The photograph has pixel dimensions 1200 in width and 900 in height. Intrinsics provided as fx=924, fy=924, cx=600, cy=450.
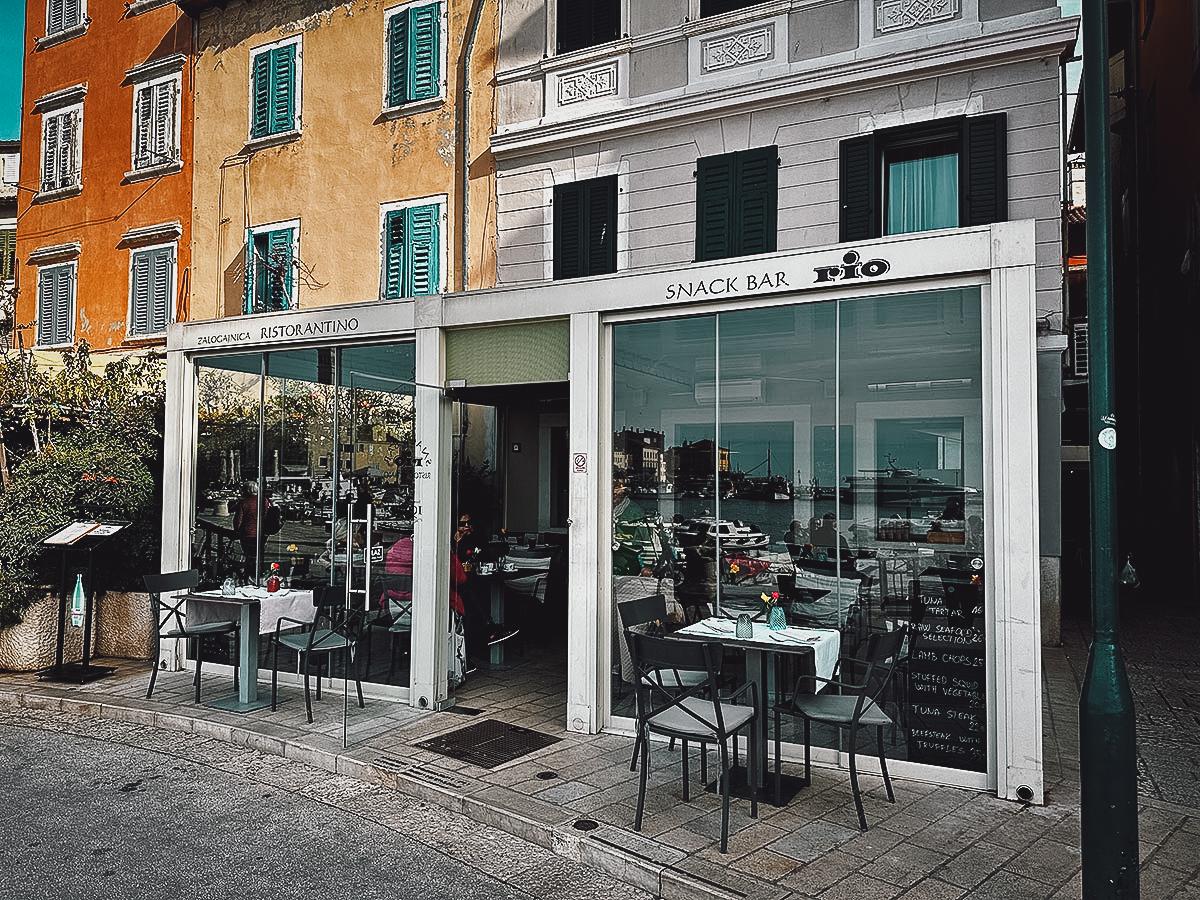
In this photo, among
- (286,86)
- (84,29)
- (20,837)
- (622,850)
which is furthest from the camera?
(84,29)

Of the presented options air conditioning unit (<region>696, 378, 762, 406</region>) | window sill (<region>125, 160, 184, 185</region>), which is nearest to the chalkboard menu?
air conditioning unit (<region>696, 378, 762, 406</region>)

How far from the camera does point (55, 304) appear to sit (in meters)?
16.5

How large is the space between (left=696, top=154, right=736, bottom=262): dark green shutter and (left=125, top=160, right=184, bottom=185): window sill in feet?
28.9

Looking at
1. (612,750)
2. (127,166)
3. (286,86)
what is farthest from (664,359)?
(127,166)

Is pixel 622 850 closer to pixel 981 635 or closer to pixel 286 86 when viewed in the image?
pixel 981 635

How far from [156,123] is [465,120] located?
20.0 ft

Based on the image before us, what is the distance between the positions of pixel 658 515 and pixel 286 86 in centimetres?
966

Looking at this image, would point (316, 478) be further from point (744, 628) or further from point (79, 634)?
point (744, 628)

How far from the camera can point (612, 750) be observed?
21.2ft

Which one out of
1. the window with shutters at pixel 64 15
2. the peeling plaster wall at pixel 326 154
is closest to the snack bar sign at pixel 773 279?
the peeling plaster wall at pixel 326 154

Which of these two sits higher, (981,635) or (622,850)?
(981,635)

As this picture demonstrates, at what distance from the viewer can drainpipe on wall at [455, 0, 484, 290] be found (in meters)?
12.0

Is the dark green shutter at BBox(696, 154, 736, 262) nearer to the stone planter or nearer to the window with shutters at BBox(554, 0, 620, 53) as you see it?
the window with shutters at BBox(554, 0, 620, 53)

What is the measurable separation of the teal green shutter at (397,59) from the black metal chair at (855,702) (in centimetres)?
981
